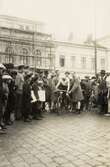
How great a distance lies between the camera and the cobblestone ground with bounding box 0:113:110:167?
14.5 ft

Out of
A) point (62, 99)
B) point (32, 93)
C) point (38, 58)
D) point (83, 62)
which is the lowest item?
point (62, 99)

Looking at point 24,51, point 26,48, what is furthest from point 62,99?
point 24,51

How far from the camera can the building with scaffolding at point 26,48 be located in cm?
2972

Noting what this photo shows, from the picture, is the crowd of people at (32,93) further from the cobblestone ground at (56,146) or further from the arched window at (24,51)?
the arched window at (24,51)

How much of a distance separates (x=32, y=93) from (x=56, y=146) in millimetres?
4380

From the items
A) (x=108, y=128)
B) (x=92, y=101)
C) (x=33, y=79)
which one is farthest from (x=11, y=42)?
(x=108, y=128)

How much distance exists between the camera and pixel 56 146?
5.51 meters

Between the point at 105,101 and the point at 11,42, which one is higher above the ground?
the point at 11,42

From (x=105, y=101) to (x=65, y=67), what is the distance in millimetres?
30161

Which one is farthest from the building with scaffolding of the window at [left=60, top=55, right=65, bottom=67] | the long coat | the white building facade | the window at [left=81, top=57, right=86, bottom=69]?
the long coat

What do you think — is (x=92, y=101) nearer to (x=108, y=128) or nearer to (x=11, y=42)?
(x=108, y=128)

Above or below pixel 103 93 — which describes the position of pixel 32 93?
above

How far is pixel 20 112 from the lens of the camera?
9547 mm

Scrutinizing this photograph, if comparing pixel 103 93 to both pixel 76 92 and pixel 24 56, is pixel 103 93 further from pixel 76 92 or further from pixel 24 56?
pixel 24 56
